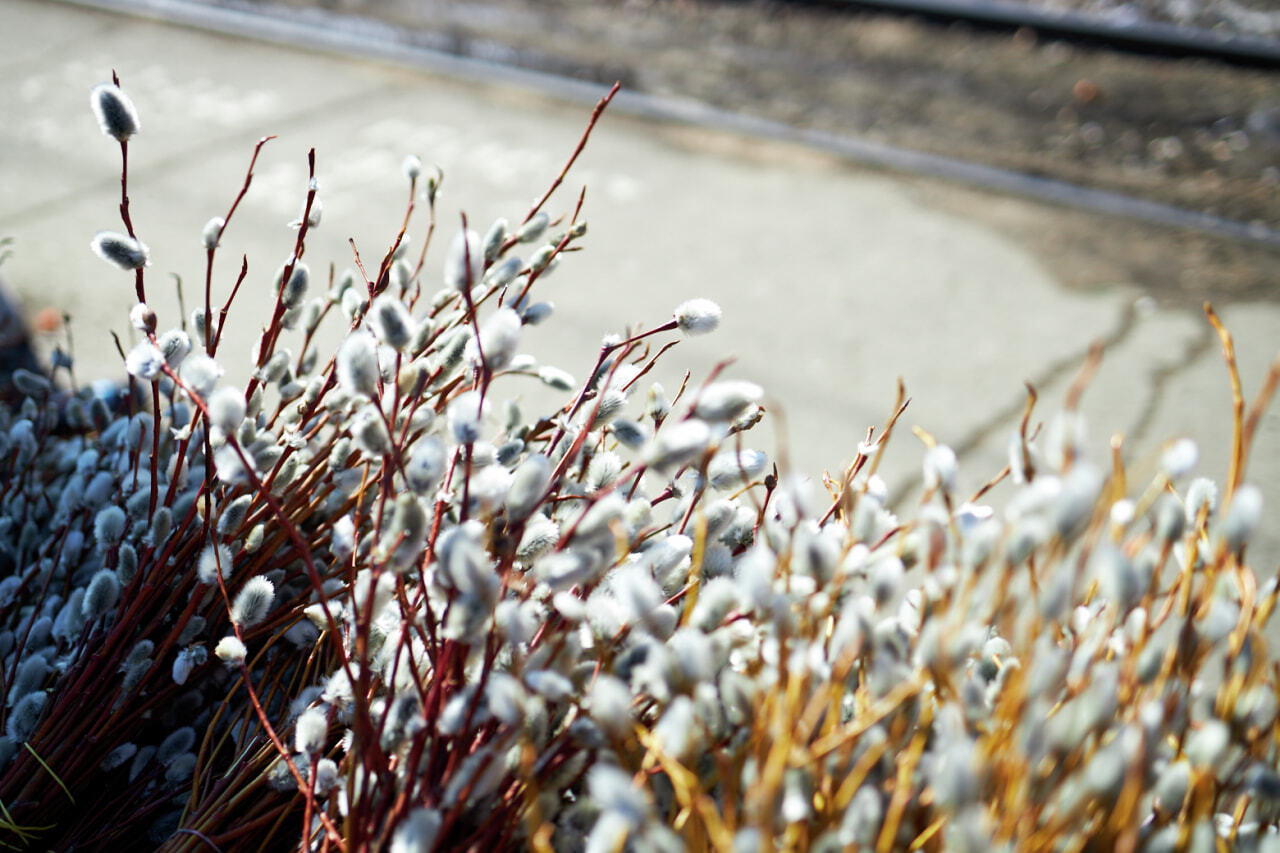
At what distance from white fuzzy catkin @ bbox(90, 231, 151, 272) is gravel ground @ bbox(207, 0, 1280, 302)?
8.99 ft

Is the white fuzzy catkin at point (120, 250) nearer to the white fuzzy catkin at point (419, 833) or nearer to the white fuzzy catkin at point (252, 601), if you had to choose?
the white fuzzy catkin at point (252, 601)

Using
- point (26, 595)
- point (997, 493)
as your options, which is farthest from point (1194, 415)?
Result: point (26, 595)

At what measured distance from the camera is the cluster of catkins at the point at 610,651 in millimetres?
693

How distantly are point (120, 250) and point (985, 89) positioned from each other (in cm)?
404

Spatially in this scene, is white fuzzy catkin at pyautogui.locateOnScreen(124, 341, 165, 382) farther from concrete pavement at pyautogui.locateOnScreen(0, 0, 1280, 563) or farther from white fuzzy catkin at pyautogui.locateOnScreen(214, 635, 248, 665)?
concrete pavement at pyautogui.locateOnScreen(0, 0, 1280, 563)

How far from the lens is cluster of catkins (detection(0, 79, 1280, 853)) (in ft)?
2.27

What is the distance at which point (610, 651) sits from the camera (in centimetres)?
85

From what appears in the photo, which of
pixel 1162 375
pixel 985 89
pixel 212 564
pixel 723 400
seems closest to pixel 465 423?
pixel 723 400

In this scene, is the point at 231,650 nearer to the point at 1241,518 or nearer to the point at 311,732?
the point at 311,732

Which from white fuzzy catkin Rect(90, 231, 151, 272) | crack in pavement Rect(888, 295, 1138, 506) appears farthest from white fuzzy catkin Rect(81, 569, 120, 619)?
crack in pavement Rect(888, 295, 1138, 506)

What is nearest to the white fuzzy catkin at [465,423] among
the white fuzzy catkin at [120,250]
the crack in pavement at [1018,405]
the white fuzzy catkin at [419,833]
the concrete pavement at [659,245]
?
the white fuzzy catkin at [419,833]

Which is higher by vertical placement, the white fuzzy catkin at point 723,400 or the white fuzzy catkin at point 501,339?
the white fuzzy catkin at point 501,339

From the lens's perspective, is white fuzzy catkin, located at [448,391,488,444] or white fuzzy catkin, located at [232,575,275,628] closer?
white fuzzy catkin, located at [448,391,488,444]

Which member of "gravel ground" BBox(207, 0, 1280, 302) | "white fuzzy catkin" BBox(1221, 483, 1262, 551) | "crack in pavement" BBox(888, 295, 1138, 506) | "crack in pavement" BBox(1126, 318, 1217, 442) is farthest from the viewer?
"gravel ground" BBox(207, 0, 1280, 302)
